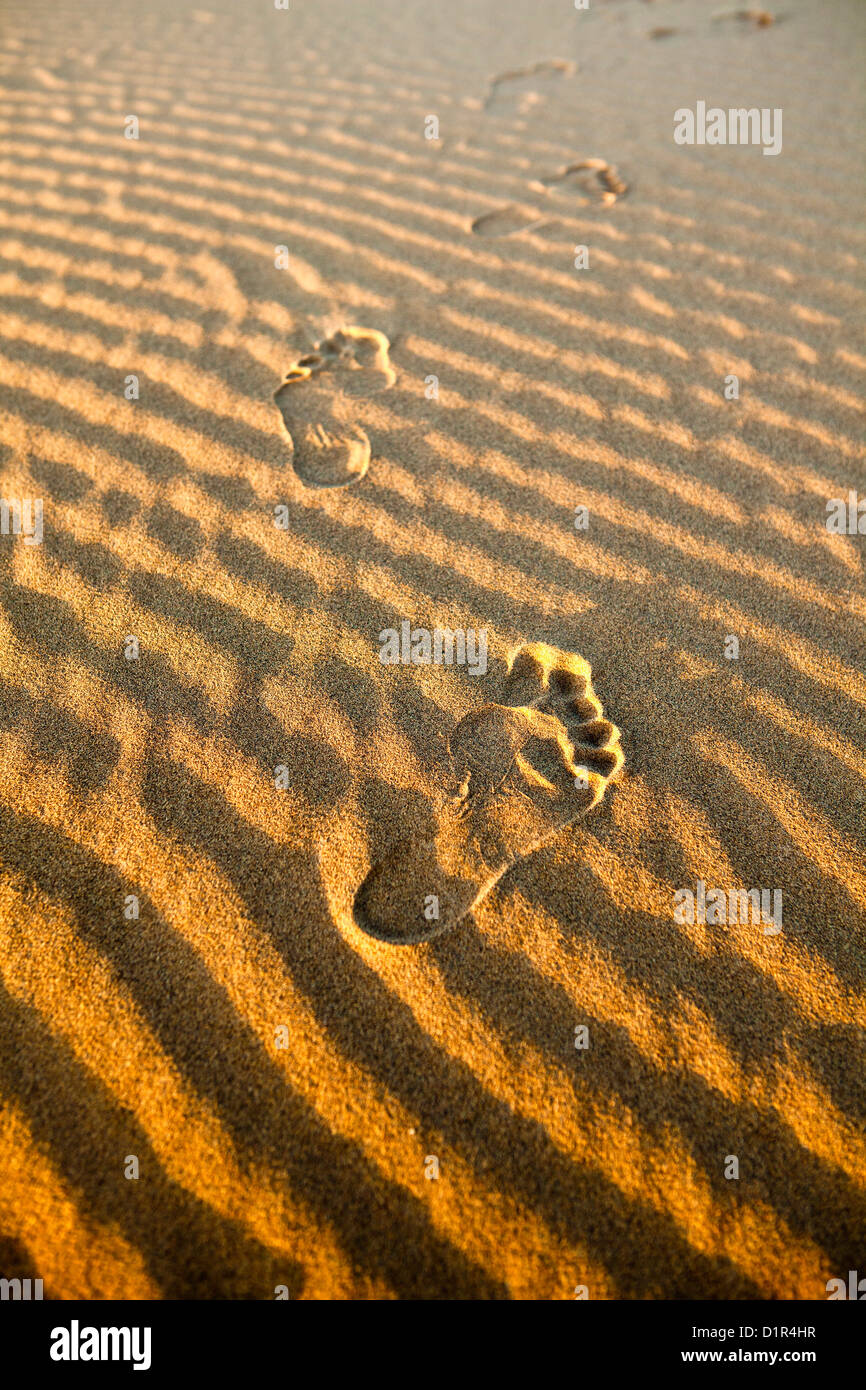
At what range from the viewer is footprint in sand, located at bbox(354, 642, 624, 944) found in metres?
1.53

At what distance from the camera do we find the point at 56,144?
391 cm

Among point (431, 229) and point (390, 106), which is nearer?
point (431, 229)

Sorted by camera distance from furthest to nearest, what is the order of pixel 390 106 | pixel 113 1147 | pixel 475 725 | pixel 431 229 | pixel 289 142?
pixel 390 106 → pixel 289 142 → pixel 431 229 → pixel 475 725 → pixel 113 1147

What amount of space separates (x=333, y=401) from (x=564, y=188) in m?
1.68

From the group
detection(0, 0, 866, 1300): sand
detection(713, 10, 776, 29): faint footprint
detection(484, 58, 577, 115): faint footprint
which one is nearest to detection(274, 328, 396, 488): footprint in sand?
detection(0, 0, 866, 1300): sand

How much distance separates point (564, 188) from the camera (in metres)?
3.31

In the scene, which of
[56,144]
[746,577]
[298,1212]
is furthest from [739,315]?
[56,144]

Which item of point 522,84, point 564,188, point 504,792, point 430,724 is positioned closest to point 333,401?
point 430,724

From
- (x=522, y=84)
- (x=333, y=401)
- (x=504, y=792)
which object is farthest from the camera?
(x=522, y=84)

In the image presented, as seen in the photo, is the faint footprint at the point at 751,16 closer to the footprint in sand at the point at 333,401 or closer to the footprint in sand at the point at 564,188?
the footprint in sand at the point at 564,188

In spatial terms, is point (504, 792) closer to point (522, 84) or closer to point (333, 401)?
point (333, 401)

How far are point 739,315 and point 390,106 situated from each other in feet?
7.99

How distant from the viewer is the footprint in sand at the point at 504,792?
5.01 ft
